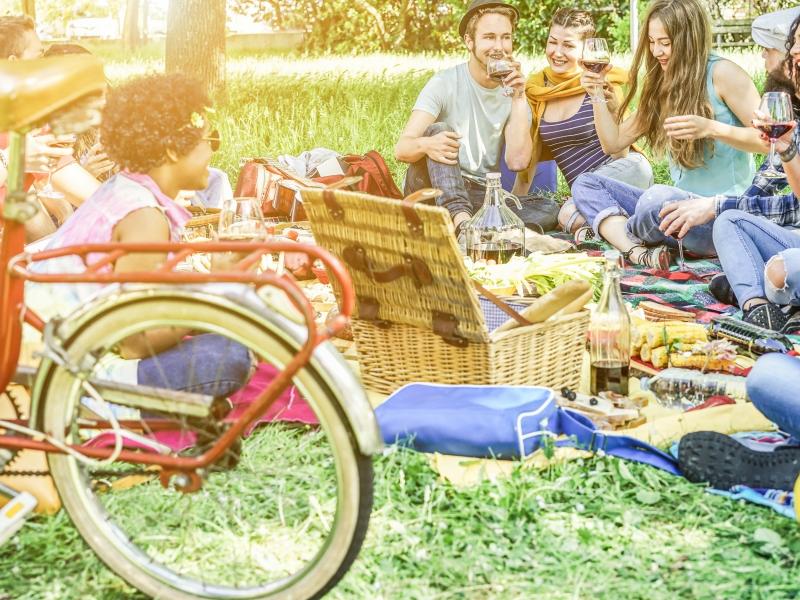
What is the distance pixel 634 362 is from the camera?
4.28 m

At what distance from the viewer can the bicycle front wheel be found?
242 centimetres

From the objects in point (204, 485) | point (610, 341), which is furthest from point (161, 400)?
point (610, 341)

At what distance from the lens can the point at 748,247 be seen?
5.09 meters

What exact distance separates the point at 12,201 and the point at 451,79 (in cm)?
435

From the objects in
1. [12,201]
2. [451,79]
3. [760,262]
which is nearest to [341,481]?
[12,201]

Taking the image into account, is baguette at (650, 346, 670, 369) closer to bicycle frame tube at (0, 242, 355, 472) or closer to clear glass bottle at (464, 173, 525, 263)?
clear glass bottle at (464, 173, 525, 263)

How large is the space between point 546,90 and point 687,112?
4.01 feet

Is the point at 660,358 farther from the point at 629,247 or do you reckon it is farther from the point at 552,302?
the point at 629,247

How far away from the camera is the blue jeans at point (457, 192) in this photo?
6.48 metres

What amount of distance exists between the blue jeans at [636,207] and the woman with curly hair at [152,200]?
123 inches

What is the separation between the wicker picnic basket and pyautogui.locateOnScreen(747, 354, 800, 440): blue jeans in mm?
729

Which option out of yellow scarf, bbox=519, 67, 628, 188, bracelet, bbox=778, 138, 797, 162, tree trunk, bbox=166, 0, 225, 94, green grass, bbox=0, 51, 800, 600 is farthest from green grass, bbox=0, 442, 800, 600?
tree trunk, bbox=166, 0, 225, 94

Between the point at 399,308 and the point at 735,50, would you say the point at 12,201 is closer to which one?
the point at 399,308

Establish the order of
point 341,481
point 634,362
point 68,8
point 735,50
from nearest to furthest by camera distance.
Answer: point 341,481
point 634,362
point 735,50
point 68,8
